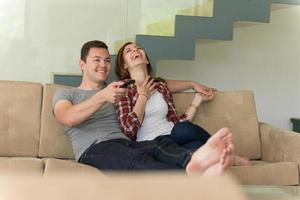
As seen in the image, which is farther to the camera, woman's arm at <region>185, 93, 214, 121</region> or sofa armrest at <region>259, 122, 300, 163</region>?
woman's arm at <region>185, 93, 214, 121</region>

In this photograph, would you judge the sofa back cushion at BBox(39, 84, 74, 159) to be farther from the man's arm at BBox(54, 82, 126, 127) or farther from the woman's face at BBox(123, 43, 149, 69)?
the woman's face at BBox(123, 43, 149, 69)

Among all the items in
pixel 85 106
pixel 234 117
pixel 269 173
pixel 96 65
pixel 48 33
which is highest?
pixel 48 33

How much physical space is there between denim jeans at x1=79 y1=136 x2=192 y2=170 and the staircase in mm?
1134

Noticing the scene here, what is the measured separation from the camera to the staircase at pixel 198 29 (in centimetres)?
357

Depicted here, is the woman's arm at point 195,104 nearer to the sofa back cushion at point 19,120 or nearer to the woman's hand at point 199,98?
the woman's hand at point 199,98

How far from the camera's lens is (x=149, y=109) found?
2.76 meters

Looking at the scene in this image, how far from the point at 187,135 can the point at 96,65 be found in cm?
65

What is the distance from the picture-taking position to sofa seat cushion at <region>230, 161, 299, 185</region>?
2520 millimetres

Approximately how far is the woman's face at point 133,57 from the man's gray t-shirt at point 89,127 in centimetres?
32

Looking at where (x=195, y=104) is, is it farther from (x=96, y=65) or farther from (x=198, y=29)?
(x=198, y=29)

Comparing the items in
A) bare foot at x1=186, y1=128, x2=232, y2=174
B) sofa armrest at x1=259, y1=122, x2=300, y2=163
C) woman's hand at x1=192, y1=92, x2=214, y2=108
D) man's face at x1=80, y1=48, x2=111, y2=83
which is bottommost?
sofa armrest at x1=259, y1=122, x2=300, y2=163

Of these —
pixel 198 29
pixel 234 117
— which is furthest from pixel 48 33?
pixel 234 117

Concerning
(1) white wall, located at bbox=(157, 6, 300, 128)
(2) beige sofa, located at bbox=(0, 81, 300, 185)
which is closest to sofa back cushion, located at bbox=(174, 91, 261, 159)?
(2) beige sofa, located at bbox=(0, 81, 300, 185)

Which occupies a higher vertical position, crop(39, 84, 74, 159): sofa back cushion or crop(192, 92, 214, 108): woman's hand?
crop(192, 92, 214, 108): woman's hand
